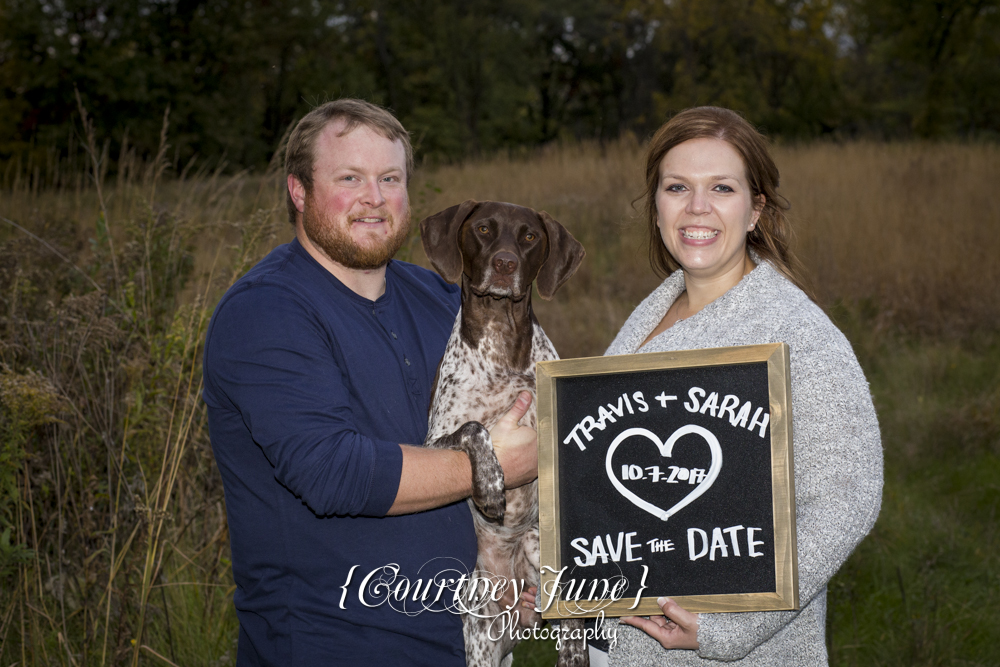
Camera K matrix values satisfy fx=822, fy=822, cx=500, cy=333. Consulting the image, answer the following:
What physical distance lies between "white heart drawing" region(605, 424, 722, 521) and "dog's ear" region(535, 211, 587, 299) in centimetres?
105

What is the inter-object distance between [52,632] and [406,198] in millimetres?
2327

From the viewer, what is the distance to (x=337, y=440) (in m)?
2.09

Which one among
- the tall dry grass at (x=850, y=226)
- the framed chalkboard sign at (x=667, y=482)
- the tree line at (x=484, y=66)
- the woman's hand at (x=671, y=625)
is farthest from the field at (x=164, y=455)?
the tree line at (x=484, y=66)

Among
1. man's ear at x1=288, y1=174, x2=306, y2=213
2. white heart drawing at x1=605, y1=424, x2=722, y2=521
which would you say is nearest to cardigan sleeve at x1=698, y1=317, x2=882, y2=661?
white heart drawing at x1=605, y1=424, x2=722, y2=521

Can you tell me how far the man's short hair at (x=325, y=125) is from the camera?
262cm

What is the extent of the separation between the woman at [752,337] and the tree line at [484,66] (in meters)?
13.9

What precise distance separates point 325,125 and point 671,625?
5.89ft

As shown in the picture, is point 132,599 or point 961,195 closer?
point 132,599

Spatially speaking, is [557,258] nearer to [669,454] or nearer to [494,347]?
[494,347]

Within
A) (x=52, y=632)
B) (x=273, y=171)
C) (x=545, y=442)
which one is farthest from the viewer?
(x=273, y=171)

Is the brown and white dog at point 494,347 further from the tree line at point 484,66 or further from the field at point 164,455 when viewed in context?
the tree line at point 484,66

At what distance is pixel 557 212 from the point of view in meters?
10.6

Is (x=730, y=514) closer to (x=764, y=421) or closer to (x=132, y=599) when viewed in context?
(x=764, y=421)

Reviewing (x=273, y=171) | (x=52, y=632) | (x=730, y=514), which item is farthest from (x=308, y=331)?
(x=273, y=171)
